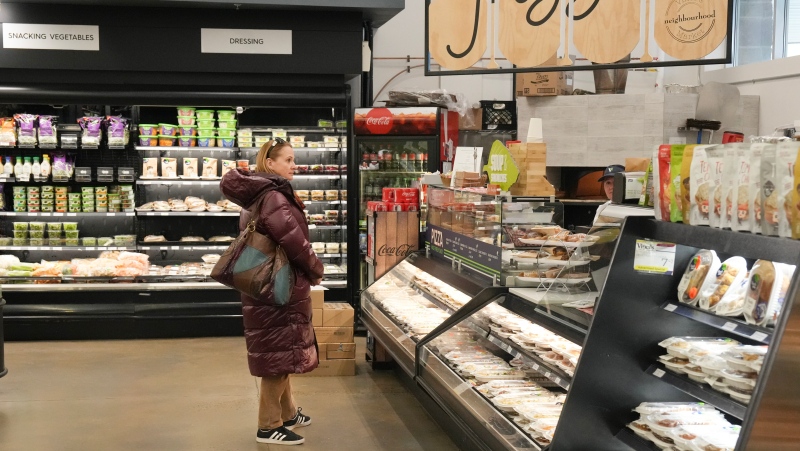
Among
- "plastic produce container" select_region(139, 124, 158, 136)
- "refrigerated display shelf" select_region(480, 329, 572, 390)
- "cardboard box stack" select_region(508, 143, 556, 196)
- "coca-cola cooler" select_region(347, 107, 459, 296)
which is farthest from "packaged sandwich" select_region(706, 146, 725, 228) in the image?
"plastic produce container" select_region(139, 124, 158, 136)

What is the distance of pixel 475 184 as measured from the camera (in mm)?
5699

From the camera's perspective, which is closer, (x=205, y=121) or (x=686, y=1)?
(x=686, y=1)

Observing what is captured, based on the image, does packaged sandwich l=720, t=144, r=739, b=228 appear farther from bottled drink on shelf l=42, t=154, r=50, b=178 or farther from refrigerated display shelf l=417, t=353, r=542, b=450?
bottled drink on shelf l=42, t=154, r=50, b=178

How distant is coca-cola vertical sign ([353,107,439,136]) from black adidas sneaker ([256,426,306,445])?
12.4 ft

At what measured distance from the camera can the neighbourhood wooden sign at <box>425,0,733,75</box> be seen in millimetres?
3277

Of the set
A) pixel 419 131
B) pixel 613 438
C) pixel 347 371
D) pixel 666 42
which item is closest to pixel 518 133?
pixel 419 131

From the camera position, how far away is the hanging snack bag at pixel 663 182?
2932 millimetres

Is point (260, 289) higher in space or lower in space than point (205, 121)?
lower

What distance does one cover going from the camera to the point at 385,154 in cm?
851

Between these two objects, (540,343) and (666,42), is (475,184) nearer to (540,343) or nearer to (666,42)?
(540,343)

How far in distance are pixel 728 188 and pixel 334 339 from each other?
176 inches

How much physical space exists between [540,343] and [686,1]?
1.60 metres

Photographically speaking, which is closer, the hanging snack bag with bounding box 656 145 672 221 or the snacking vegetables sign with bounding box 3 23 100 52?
the hanging snack bag with bounding box 656 145 672 221

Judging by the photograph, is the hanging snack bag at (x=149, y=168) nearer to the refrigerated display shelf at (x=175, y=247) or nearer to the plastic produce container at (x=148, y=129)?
the plastic produce container at (x=148, y=129)
